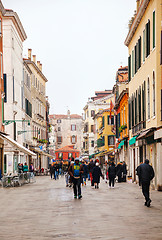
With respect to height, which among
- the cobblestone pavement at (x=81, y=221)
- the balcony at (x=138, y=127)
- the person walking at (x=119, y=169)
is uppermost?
the balcony at (x=138, y=127)

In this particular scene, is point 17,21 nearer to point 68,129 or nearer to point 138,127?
point 138,127

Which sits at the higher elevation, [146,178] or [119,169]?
[146,178]

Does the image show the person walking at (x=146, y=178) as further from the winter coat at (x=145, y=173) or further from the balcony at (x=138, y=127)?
the balcony at (x=138, y=127)

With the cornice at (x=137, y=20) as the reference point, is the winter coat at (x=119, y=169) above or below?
below

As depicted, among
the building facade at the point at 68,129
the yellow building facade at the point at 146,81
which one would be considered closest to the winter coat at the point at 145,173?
the yellow building facade at the point at 146,81

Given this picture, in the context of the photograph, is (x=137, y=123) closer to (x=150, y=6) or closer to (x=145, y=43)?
A: (x=145, y=43)

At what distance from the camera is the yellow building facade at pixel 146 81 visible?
87.4 ft

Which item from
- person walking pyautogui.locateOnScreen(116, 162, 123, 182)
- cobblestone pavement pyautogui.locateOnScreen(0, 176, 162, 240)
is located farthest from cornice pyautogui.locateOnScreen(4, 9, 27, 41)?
cobblestone pavement pyautogui.locateOnScreen(0, 176, 162, 240)

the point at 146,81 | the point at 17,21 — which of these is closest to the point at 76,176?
the point at 146,81

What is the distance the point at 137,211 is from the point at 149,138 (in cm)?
1389

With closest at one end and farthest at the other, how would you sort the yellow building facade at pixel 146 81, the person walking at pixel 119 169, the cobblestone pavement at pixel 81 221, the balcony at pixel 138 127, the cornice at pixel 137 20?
the cobblestone pavement at pixel 81 221
the yellow building facade at pixel 146 81
the cornice at pixel 137 20
the balcony at pixel 138 127
the person walking at pixel 119 169

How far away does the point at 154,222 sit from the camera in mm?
13008

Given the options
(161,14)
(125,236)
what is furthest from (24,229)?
(161,14)

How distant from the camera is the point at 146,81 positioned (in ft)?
101
